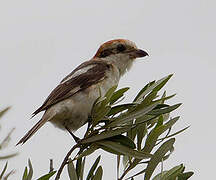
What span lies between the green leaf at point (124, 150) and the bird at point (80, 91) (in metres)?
0.92

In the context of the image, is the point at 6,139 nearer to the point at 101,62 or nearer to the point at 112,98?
the point at 112,98

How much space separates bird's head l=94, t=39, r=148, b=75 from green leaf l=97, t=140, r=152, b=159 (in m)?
2.61

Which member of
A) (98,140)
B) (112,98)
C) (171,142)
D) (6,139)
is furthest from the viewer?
(112,98)

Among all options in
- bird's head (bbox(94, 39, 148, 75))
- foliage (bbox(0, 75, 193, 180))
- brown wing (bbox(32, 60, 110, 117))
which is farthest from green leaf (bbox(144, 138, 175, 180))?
bird's head (bbox(94, 39, 148, 75))

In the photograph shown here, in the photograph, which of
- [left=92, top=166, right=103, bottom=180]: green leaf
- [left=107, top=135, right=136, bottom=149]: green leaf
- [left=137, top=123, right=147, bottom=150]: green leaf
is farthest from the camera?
[left=137, top=123, right=147, bottom=150]: green leaf

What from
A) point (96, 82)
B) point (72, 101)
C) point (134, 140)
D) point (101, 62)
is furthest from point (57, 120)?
point (134, 140)

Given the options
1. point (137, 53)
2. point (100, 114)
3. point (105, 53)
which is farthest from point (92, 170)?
point (105, 53)

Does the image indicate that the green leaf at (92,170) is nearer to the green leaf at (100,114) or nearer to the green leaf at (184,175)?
the green leaf at (100,114)

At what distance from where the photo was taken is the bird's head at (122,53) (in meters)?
5.03

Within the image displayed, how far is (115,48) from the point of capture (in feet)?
16.8

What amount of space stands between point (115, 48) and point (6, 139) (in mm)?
3228

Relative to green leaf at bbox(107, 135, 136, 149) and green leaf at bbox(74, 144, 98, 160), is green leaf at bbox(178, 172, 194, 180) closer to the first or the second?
green leaf at bbox(107, 135, 136, 149)

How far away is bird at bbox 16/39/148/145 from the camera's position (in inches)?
152

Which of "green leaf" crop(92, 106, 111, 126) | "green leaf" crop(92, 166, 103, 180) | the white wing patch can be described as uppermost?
the white wing patch
